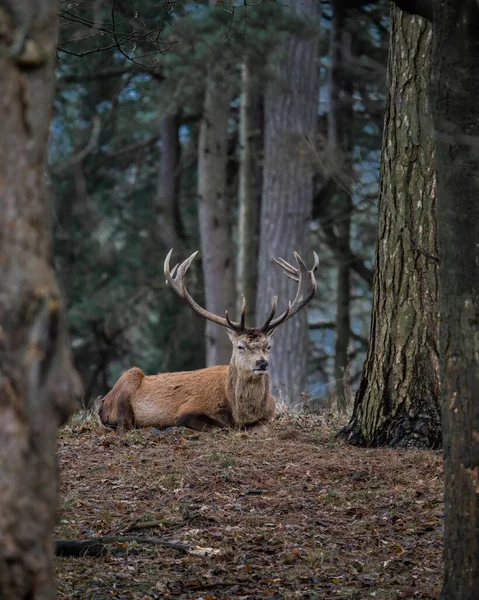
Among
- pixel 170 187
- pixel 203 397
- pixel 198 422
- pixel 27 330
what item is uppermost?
pixel 170 187

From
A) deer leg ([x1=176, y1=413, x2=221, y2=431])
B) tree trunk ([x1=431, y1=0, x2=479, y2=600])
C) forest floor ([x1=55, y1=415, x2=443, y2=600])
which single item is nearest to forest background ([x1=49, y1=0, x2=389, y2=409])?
deer leg ([x1=176, y1=413, x2=221, y2=431])

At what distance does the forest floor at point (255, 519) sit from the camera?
5.10 metres

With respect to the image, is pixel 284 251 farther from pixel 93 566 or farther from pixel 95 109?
pixel 93 566

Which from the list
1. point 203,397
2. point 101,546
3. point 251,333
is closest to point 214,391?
point 203,397

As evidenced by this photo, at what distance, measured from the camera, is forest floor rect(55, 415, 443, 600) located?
5.10m

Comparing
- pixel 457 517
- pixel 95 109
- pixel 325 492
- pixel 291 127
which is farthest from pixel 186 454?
pixel 95 109

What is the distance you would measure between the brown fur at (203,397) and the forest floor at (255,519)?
58.3 inches

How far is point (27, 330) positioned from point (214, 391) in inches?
294

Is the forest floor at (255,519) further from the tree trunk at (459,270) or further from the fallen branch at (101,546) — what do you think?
the tree trunk at (459,270)

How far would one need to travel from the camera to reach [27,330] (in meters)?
2.84

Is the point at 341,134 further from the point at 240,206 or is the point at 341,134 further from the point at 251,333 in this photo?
the point at 251,333

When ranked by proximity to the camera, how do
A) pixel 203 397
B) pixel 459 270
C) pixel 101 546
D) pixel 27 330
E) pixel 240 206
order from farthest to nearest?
1. pixel 240 206
2. pixel 203 397
3. pixel 101 546
4. pixel 459 270
5. pixel 27 330

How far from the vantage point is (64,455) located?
314 inches

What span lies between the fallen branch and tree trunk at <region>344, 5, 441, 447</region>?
2579 millimetres
